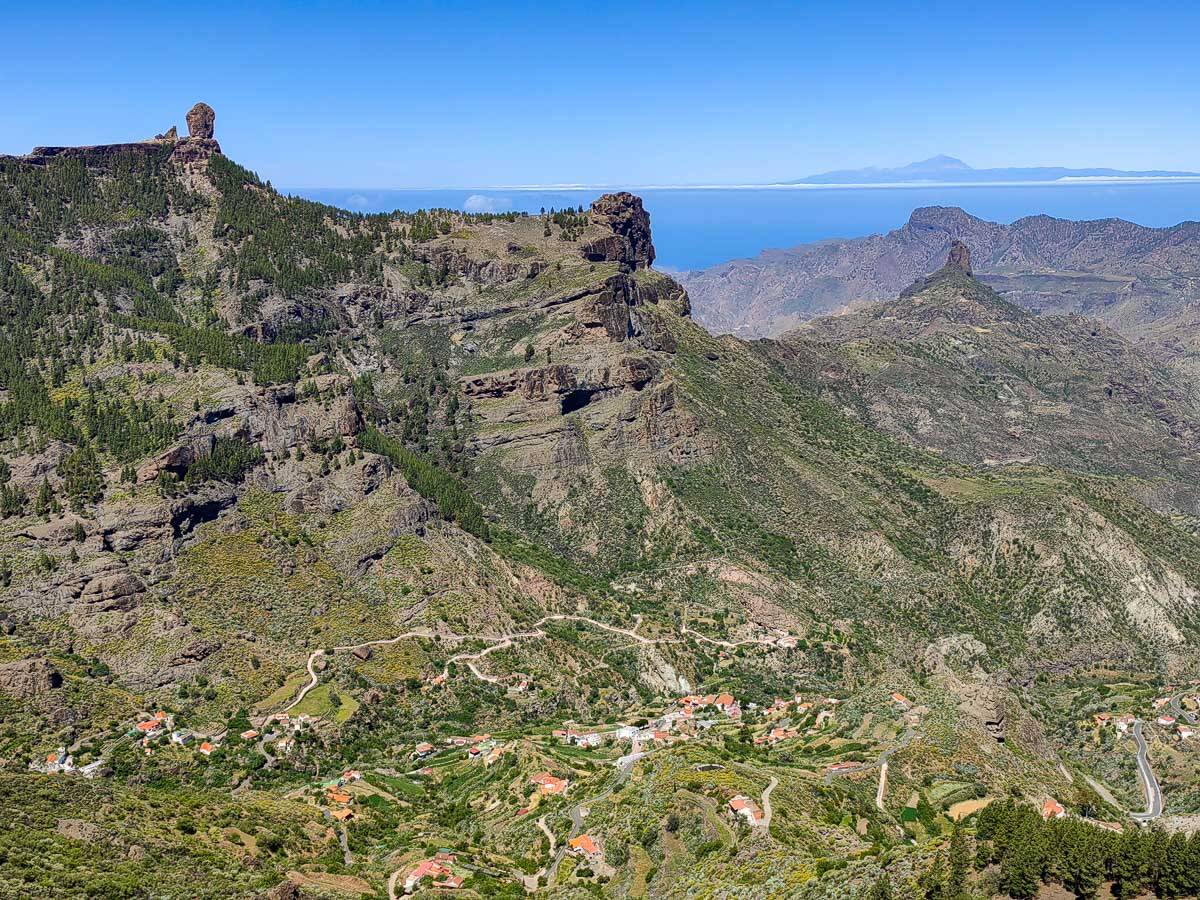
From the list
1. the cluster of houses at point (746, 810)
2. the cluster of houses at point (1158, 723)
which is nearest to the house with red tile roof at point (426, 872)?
the cluster of houses at point (746, 810)

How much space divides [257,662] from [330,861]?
40521 mm

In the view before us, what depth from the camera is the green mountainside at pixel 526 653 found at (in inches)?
3440

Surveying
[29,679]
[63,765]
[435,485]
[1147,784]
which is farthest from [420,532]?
[1147,784]

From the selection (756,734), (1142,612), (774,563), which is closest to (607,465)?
(774,563)

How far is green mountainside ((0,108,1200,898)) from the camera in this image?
8738 centimetres

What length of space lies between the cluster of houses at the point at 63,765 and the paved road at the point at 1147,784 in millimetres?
100607

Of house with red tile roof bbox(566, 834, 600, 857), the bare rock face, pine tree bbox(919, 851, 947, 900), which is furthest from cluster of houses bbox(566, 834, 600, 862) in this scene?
the bare rock face

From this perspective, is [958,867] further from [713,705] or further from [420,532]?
[420,532]

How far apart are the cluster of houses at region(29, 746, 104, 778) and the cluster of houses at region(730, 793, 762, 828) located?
5605 centimetres

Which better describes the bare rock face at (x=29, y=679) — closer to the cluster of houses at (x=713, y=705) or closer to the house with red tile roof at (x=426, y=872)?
the house with red tile roof at (x=426, y=872)

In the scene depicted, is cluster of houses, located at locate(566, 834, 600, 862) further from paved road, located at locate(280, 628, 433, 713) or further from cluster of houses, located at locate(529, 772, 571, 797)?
paved road, located at locate(280, 628, 433, 713)

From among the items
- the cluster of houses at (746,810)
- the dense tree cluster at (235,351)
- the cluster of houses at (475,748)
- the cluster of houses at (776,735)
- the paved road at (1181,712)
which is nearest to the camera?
the cluster of houses at (746,810)

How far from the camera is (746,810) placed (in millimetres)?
92062

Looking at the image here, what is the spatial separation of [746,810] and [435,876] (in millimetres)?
24952
